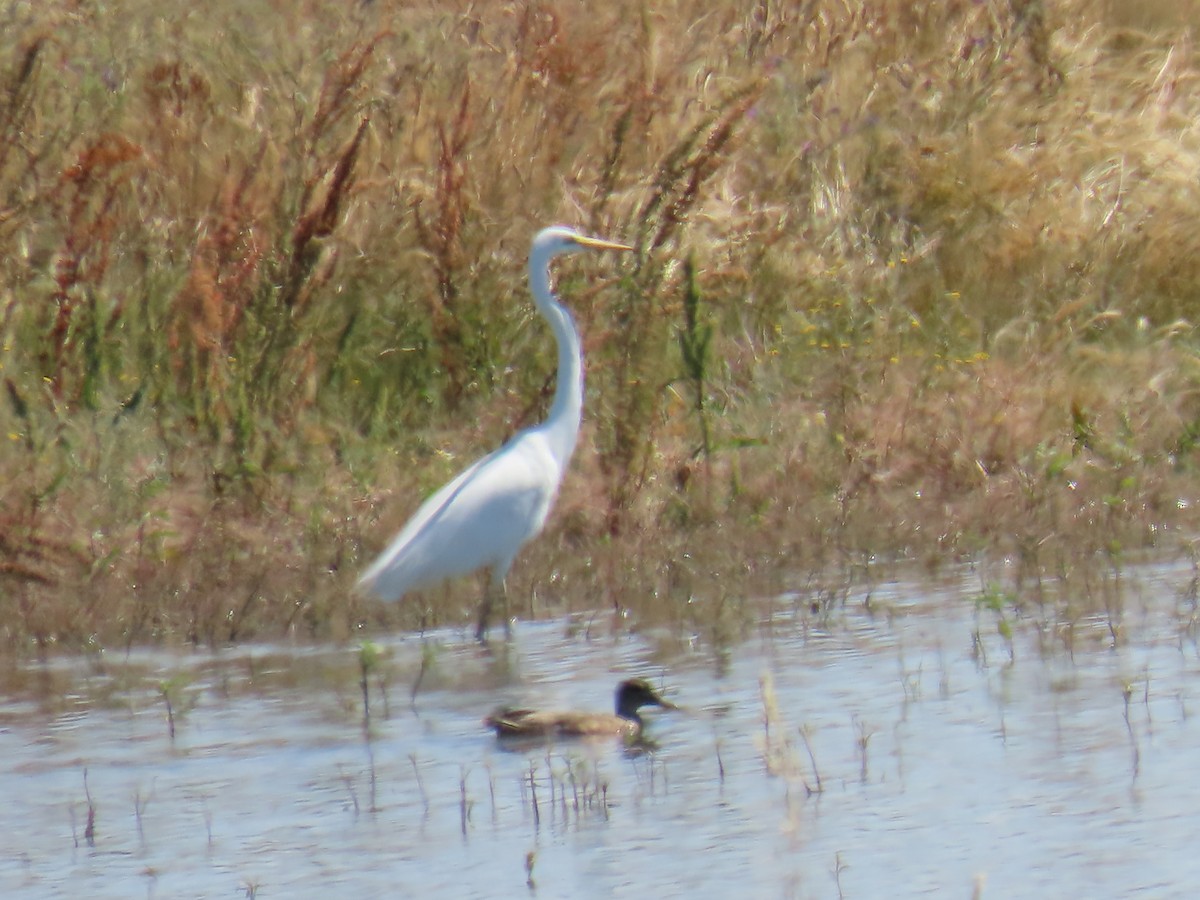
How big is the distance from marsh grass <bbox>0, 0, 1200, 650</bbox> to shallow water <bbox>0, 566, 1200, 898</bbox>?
51 cm

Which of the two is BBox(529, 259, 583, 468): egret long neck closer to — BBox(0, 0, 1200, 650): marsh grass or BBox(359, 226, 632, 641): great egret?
BBox(359, 226, 632, 641): great egret

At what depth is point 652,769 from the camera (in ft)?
19.4

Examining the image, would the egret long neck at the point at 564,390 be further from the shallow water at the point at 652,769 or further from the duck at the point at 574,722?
the duck at the point at 574,722

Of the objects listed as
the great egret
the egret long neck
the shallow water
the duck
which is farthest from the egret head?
the duck

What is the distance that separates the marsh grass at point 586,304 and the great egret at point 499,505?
12.1 inches

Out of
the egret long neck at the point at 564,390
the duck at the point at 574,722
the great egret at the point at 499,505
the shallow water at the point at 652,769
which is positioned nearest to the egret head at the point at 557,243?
the great egret at the point at 499,505

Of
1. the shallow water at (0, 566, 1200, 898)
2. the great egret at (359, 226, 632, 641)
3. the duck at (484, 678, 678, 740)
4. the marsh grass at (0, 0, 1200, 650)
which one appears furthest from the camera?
the marsh grass at (0, 0, 1200, 650)

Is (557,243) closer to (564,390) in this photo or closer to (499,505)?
(564,390)

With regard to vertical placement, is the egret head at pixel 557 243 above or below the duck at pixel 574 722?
above

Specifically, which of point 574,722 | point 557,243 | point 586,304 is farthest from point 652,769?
point 586,304

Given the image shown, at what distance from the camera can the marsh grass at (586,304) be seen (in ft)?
28.2

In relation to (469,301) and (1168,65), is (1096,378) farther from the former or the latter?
(1168,65)

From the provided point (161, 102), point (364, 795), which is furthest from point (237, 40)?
point (364, 795)

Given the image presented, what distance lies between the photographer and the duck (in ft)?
20.2
